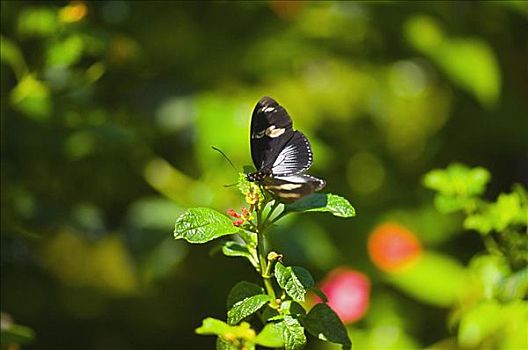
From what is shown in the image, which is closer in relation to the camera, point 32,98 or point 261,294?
point 261,294

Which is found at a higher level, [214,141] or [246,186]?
[214,141]

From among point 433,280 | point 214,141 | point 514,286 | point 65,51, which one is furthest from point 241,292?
point 433,280

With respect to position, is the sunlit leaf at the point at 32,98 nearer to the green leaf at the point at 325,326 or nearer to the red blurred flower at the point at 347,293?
the red blurred flower at the point at 347,293

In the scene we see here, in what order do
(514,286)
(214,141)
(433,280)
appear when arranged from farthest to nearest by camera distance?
1. (433,280)
2. (214,141)
3. (514,286)

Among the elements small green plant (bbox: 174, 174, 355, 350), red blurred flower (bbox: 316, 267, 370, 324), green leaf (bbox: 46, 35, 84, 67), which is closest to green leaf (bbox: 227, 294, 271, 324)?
small green plant (bbox: 174, 174, 355, 350)

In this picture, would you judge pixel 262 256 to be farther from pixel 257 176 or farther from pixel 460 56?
pixel 460 56

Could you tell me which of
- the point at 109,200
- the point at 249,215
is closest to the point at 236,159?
the point at 109,200

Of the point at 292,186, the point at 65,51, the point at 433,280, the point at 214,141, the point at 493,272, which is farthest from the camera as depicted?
the point at 433,280

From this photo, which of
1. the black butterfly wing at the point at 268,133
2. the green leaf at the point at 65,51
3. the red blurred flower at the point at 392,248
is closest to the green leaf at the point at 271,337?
the black butterfly wing at the point at 268,133
